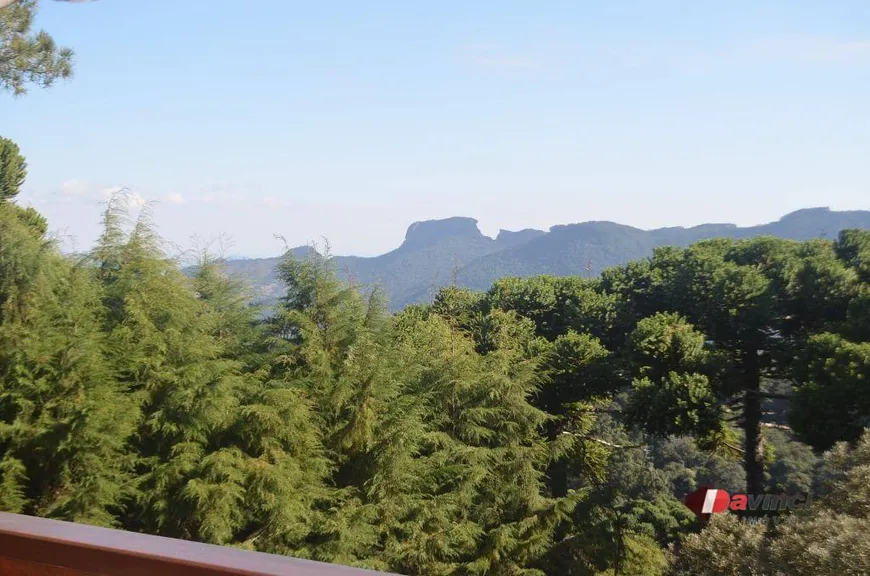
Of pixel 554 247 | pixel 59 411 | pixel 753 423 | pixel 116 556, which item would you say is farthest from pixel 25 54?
pixel 554 247

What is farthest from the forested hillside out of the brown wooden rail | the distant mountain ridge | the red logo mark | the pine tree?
the distant mountain ridge

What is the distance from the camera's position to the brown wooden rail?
0.83m

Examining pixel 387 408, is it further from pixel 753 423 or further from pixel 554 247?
pixel 554 247

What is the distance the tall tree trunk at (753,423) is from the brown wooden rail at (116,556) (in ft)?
36.5

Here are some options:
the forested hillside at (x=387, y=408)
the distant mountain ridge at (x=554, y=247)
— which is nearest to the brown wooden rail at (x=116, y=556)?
the forested hillside at (x=387, y=408)

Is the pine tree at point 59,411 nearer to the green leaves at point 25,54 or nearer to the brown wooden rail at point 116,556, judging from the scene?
the green leaves at point 25,54

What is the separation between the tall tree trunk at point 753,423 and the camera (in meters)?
10.8

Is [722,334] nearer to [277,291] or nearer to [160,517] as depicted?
[277,291]

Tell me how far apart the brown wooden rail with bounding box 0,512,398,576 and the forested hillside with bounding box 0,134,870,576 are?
5080 millimetres

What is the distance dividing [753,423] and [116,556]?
1150 cm

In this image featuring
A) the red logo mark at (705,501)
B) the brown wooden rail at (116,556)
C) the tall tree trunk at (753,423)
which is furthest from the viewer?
the tall tree trunk at (753,423)

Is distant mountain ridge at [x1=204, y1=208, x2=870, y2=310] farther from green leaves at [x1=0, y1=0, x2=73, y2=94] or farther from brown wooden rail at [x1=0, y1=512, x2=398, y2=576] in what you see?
brown wooden rail at [x1=0, y1=512, x2=398, y2=576]

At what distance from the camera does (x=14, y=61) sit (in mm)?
8195

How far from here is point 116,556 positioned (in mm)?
901
